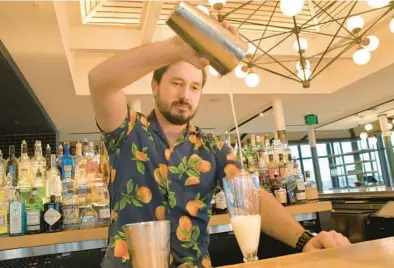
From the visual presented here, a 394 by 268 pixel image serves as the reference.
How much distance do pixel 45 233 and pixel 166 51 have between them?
124 cm

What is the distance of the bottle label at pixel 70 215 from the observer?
1.75m

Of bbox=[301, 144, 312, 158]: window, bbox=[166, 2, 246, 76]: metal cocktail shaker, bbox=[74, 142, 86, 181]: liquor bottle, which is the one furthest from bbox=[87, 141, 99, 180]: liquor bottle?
bbox=[301, 144, 312, 158]: window

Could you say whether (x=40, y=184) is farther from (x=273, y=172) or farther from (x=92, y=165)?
(x=273, y=172)

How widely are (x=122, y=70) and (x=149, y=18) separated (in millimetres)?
3148

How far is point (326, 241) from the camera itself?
83 centimetres

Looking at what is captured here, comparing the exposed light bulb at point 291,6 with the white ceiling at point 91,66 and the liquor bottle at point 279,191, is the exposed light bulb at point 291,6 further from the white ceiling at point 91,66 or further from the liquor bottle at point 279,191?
the white ceiling at point 91,66

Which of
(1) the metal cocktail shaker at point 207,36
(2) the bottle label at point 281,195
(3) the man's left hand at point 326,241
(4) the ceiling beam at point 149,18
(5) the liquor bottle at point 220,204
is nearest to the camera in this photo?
(1) the metal cocktail shaker at point 207,36

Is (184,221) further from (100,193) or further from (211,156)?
(100,193)

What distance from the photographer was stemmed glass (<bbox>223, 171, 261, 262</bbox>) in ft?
2.33

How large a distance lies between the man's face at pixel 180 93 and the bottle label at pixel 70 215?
0.94 metres

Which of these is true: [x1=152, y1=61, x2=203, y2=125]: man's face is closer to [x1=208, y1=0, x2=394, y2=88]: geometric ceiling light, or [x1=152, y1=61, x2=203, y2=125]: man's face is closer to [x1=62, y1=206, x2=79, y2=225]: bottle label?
[x1=62, y1=206, x2=79, y2=225]: bottle label

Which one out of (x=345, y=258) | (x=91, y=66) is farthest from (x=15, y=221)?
(x=91, y=66)

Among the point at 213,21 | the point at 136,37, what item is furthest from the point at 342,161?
the point at 213,21

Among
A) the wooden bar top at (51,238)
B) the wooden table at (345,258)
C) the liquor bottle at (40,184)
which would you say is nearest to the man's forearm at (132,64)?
the wooden table at (345,258)
